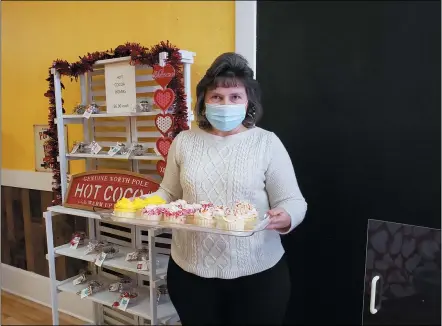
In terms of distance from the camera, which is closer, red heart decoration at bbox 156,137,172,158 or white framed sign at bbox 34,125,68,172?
red heart decoration at bbox 156,137,172,158

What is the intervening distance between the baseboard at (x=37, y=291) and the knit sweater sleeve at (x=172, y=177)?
143 cm

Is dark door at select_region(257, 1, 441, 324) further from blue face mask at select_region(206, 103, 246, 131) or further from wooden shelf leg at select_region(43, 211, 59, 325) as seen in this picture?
wooden shelf leg at select_region(43, 211, 59, 325)

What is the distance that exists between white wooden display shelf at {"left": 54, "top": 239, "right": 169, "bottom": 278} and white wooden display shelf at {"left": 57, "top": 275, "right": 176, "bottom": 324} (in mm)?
203

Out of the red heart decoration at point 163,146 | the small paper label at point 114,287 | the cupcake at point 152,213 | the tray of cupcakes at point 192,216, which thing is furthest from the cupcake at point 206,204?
the small paper label at point 114,287

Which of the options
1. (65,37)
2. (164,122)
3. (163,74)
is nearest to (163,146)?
(164,122)

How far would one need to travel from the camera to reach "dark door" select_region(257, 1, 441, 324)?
5.23 ft

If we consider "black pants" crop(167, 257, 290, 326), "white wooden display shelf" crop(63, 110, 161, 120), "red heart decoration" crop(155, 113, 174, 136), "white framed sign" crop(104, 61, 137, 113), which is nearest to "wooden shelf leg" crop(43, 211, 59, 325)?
"white wooden display shelf" crop(63, 110, 161, 120)

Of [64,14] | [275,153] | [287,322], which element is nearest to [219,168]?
[275,153]

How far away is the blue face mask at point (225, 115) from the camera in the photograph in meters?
1.28

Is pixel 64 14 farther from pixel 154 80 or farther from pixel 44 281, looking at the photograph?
pixel 44 281

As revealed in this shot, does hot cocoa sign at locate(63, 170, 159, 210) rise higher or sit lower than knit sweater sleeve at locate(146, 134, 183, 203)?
lower

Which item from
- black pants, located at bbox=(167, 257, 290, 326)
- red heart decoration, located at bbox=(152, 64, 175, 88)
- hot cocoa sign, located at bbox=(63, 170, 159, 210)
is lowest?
black pants, located at bbox=(167, 257, 290, 326)

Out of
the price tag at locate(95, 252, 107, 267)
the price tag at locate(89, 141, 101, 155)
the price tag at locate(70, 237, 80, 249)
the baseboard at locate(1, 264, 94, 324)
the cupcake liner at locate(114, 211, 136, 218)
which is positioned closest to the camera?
the cupcake liner at locate(114, 211, 136, 218)

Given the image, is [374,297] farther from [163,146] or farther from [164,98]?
[164,98]
